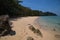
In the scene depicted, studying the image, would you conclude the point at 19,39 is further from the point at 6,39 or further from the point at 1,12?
the point at 1,12

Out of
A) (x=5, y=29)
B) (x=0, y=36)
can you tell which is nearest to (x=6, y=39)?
(x=0, y=36)

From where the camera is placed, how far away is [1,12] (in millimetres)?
13727

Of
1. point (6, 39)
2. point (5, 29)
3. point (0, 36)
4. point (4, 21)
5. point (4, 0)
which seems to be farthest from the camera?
point (4, 0)

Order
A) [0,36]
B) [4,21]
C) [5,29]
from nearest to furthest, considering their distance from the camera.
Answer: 1. [0,36]
2. [5,29]
3. [4,21]

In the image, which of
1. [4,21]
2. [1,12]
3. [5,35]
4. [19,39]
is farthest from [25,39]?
[1,12]

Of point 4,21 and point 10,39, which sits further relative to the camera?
point 4,21

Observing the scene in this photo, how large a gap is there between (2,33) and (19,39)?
42.3 inches

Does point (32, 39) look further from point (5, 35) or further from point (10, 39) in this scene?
point (5, 35)

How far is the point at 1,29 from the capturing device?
6.24 m

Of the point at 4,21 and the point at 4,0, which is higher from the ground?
the point at 4,0

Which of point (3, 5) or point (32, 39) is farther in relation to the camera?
point (3, 5)

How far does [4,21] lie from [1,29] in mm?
766

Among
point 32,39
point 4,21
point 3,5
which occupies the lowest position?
point 32,39

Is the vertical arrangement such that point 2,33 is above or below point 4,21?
below
